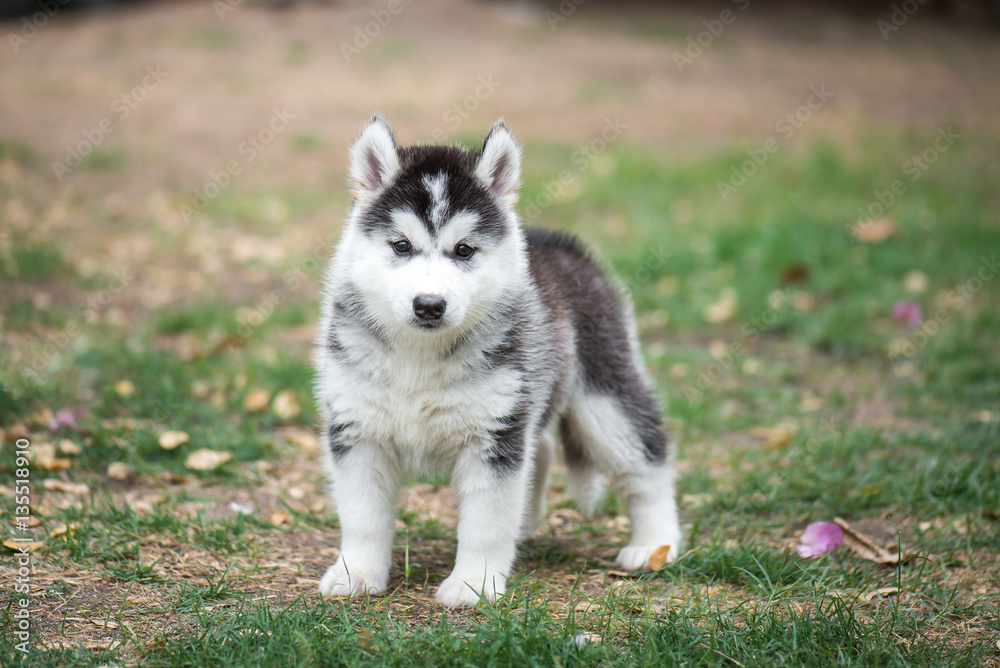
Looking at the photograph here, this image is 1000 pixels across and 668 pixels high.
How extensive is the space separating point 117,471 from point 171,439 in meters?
Answer: 0.32

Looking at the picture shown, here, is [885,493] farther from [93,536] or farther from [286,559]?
[93,536]

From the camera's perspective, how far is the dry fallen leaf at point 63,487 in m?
4.33

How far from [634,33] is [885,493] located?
14554 mm

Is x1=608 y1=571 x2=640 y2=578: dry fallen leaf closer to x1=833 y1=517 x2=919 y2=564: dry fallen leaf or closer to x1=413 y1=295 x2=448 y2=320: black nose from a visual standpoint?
Result: x1=833 y1=517 x2=919 y2=564: dry fallen leaf

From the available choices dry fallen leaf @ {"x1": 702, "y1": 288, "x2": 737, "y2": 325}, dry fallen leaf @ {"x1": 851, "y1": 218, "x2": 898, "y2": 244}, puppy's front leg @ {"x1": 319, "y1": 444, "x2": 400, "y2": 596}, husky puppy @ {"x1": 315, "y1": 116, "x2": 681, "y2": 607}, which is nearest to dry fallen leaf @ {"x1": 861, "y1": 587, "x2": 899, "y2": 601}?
husky puppy @ {"x1": 315, "y1": 116, "x2": 681, "y2": 607}

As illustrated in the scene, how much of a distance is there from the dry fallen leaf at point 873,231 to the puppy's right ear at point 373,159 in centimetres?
603

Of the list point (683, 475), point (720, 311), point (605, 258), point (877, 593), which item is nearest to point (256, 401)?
point (683, 475)

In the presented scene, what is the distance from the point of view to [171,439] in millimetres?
4812

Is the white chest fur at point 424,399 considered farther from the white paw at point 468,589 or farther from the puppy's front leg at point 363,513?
the white paw at point 468,589

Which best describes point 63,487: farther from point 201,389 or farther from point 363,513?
point 363,513

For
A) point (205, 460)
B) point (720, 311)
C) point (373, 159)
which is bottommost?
point (720, 311)

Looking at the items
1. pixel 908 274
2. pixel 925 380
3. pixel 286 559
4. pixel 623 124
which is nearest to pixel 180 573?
pixel 286 559

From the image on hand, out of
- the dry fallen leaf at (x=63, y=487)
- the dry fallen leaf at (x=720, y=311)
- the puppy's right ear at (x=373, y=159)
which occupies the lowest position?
the dry fallen leaf at (x=720, y=311)

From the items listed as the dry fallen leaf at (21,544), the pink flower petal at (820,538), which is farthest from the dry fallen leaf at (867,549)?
the dry fallen leaf at (21,544)
